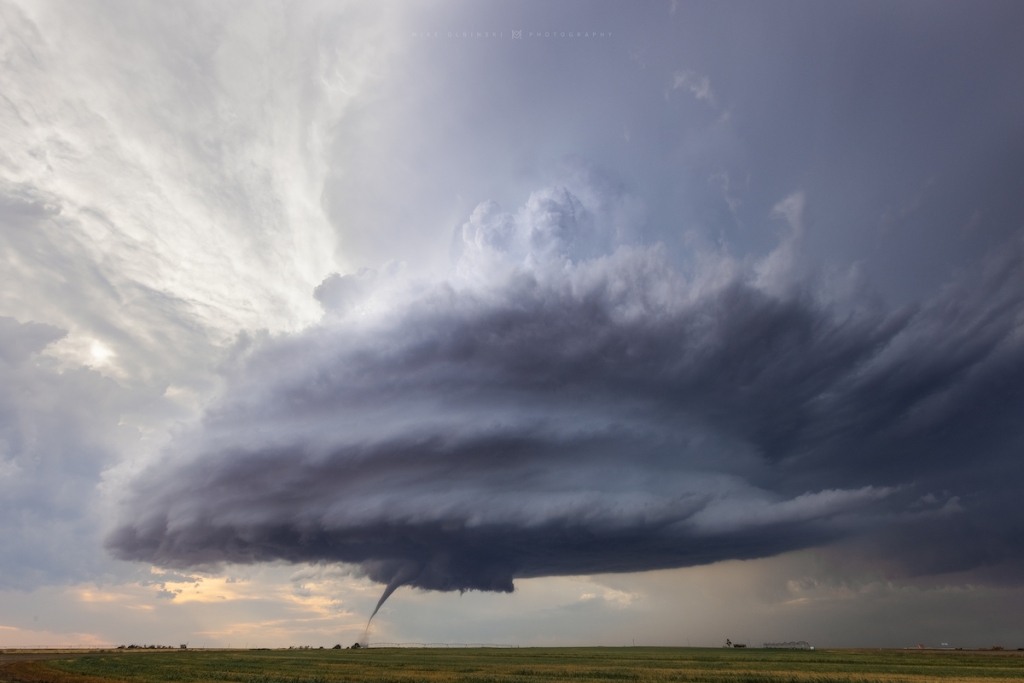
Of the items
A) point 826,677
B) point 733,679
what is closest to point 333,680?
point 733,679

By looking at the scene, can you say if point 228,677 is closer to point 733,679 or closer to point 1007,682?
point 733,679

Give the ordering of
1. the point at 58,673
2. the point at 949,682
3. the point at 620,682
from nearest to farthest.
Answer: the point at 949,682, the point at 620,682, the point at 58,673

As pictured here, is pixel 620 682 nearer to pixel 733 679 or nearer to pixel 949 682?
pixel 733 679

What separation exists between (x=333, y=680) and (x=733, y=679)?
201 ft

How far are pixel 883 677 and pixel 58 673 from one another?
135 m

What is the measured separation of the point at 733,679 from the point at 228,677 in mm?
79517

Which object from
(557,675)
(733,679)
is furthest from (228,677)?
(733,679)

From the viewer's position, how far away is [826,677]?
303 feet

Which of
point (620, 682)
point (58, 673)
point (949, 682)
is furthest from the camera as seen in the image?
point (58, 673)

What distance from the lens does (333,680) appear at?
86.8m

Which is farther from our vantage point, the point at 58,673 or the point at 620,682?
the point at 58,673

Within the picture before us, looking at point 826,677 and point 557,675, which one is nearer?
point 826,677

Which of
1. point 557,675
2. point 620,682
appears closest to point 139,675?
point 557,675

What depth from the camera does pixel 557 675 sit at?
330 feet
